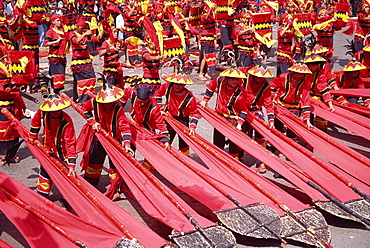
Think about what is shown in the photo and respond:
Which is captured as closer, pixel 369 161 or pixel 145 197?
pixel 145 197

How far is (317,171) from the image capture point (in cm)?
659

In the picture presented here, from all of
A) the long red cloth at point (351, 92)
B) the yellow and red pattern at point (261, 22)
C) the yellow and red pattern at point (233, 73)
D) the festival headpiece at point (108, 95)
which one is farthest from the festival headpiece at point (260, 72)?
the yellow and red pattern at point (261, 22)

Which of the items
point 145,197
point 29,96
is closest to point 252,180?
point 145,197

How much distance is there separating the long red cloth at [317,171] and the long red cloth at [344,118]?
Result: 1.53m

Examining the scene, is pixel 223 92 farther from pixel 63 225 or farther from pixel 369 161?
pixel 63 225

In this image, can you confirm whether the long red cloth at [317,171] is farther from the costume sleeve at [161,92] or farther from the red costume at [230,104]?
the costume sleeve at [161,92]

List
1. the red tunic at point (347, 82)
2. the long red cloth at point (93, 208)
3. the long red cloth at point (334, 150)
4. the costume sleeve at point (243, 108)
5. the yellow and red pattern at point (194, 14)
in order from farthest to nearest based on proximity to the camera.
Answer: the yellow and red pattern at point (194, 14) → the red tunic at point (347, 82) → the costume sleeve at point (243, 108) → the long red cloth at point (334, 150) → the long red cloth at point (93, 208)

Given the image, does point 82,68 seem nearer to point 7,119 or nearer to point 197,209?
point 7,119

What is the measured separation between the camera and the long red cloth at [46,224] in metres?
4.73

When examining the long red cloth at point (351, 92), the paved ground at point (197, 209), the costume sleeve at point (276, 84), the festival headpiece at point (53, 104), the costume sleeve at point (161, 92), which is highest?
the festival headpiece at point (53, 104)

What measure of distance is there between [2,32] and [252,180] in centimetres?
732

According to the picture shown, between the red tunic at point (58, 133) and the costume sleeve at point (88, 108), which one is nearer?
the red tunic at point (58, 133)

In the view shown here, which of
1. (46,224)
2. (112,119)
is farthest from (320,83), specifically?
(46,224)

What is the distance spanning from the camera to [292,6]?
12.0m
